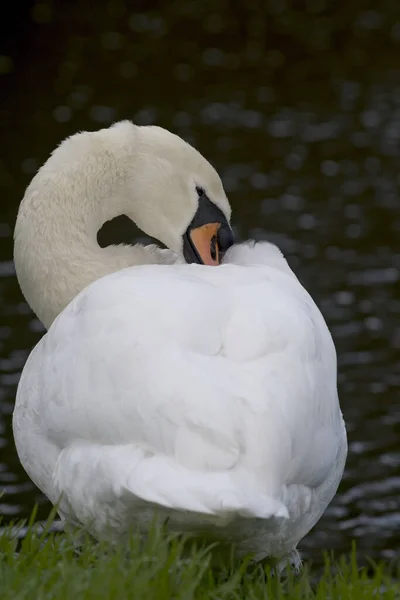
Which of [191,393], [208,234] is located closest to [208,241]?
[208,234]

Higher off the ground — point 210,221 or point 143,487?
point 143,487

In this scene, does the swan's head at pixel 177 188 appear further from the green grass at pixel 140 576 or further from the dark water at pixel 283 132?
the dark water at pixel 283 132

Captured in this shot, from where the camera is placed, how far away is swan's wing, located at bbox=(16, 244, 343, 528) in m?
3.71

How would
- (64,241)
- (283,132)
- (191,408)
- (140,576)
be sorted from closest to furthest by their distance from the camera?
(140,576) → (191,408) → (64,241) → (283,132)

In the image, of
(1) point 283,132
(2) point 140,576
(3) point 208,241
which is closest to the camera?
(2) point 140,576

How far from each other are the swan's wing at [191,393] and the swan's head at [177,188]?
1.15 meters

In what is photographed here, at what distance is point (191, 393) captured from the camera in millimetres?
3818

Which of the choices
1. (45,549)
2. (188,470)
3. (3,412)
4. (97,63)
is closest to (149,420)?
(188,470)

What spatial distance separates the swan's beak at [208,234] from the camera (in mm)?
5715

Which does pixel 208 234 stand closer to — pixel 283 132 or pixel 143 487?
pixel 143 487

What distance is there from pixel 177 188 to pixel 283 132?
8.30m

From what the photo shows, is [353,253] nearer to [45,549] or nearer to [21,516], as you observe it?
[21,516]

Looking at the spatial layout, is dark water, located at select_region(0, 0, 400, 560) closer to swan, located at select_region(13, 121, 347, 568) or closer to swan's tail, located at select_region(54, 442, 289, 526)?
swan, located at select_region(13, 121, 347, 568)

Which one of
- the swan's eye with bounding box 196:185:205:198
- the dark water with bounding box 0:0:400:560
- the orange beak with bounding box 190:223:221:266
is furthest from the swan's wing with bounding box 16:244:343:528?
the dark water with bounding box 0:0:400:560
